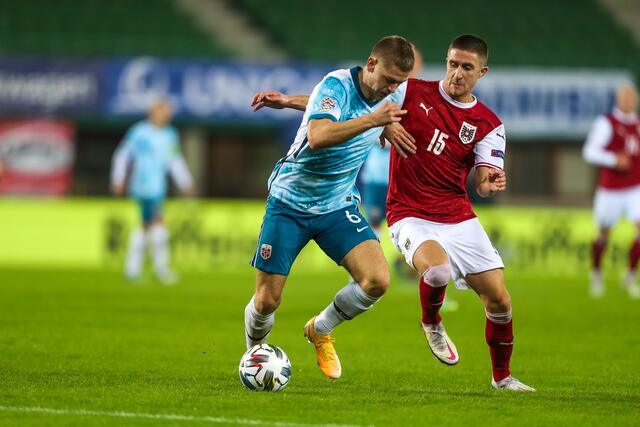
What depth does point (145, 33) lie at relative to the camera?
26.6 meters

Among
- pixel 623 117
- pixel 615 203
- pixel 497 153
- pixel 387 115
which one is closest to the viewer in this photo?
pixel 387 115

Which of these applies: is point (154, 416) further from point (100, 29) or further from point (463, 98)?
point (100, 29)

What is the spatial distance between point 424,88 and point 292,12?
67.5ft

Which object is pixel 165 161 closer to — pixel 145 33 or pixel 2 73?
pixel 2 73

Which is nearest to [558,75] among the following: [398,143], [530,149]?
[530,149]

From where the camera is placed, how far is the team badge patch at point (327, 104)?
713 centimetres

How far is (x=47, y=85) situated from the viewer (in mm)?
24453

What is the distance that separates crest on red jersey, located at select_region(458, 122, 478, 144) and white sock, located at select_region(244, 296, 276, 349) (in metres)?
1.66

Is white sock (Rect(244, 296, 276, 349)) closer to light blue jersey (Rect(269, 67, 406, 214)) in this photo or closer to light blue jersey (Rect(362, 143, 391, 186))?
light blue jersey (Rect(269, 67, 406, 214))

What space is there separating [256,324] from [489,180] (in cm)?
174

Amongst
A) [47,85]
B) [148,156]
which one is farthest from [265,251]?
[47,85]

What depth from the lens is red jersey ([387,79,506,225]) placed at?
7855 millimetres

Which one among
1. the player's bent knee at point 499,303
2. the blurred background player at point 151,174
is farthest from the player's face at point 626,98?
the player's bent knee at point 499,303

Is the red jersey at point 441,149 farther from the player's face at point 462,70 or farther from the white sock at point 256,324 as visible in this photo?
the white sock at point 256,324
